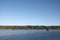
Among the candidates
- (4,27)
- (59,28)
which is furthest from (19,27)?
(59,28)

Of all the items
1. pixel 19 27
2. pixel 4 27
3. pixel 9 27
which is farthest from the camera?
pixel 19 27

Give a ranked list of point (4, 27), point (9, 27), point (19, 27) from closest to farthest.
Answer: point (9, 27)
point (4, 27)
point (19, 27)

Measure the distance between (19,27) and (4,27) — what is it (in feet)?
60.2

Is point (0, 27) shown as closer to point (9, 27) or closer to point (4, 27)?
A: point (4, 27)

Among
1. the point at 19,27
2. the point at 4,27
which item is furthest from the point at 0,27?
the point at 19,27

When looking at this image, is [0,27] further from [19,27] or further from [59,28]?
[59,28]

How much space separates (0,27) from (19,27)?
2275 centimetres

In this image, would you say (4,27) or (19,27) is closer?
(4,27)

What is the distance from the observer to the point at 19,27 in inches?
5226

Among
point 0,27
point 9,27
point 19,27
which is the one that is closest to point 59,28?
point 19,27

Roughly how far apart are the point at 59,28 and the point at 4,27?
197ft

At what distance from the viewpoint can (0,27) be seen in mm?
120562

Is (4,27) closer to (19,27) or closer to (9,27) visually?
(9,27)

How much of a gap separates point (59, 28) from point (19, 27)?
45.7 meters
